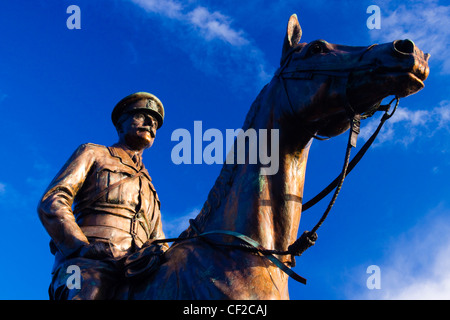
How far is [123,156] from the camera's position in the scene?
7633mm

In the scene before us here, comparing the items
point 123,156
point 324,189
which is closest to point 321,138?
point 324,189

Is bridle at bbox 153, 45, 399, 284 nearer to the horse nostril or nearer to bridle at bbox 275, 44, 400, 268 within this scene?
bridle at bbox 275, 44, 400, 268

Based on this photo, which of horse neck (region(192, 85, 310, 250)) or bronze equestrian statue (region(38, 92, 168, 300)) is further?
bronze equestrian statue (region(38, 92, 168, 300))

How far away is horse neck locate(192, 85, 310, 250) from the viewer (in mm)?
5426

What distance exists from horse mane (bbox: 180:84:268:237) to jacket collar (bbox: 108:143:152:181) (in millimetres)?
1784

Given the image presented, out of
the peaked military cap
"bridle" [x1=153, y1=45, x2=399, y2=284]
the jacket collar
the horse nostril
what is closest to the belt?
the jacket collar

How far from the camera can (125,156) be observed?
767cm

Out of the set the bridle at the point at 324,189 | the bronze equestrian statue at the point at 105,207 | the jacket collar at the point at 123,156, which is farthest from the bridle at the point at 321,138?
the jacket collar at the point at 123,156

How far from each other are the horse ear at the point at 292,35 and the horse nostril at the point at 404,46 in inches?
51.4

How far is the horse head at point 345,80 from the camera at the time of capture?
5312 mm

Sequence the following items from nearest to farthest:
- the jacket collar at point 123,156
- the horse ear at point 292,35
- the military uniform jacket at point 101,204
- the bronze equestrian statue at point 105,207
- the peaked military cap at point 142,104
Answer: the bronze equestrian statue at point 105,207
the military uniform jacket at point 101,204
the horse ear at point 292,35
the jacket collar at point 123,156
the peaked military cap at point 142,104

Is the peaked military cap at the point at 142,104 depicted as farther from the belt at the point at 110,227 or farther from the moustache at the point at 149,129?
the belt at the point at 110,227
